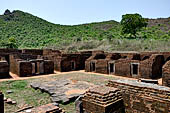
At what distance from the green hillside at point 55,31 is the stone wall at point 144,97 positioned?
1137 inches

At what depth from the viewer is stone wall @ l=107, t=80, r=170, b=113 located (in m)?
4.38

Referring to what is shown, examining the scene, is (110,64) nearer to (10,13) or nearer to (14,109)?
(14,109)

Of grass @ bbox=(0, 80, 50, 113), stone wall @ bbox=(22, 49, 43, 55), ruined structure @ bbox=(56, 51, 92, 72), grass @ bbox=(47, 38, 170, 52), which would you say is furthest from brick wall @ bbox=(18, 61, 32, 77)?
grass @ bbox=(47, 38, 170, 52)

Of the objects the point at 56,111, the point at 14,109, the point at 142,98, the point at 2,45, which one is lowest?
the point at 14,109

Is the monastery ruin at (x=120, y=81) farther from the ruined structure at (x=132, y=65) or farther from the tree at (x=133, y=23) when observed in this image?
the tree at (x=133, y=23)

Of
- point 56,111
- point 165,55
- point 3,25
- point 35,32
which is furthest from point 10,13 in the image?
point 56,111

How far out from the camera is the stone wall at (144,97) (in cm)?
438

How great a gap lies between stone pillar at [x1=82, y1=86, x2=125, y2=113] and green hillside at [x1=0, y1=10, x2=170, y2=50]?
95.6 feet

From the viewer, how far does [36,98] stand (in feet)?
30.2

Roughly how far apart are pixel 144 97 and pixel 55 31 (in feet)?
194

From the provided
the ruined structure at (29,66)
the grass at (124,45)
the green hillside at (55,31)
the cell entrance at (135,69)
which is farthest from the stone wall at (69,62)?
the green hillside at (55,31)

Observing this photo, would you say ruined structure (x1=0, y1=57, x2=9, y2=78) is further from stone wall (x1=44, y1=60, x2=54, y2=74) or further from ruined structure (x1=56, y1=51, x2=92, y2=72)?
ruined structure (x1=56, y1=51, x2=92, y2=72)

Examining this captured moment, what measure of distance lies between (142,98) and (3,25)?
66139 millimetres

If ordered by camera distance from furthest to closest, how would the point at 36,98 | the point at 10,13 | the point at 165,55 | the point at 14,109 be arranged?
the point at 10,13 → the point at 165,55 → the point at 36,98 → the point at 14,109
